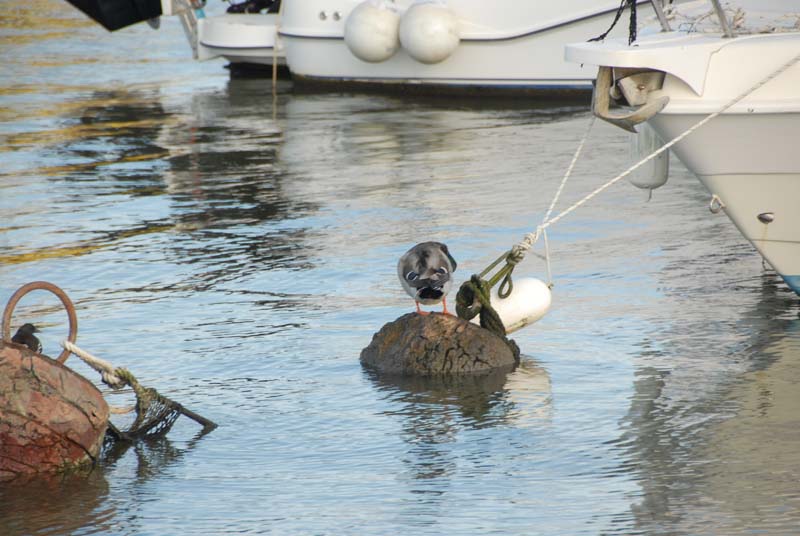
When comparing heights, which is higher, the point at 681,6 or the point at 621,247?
the point at 681,6

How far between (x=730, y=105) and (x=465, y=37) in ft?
38.7

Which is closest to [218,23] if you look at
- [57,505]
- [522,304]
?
[522,304]

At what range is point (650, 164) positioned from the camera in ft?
29.6

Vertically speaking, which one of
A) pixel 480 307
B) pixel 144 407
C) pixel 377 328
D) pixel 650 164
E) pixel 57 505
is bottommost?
pixel 377 328

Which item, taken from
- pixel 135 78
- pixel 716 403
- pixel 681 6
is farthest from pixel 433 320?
pixel 135 78

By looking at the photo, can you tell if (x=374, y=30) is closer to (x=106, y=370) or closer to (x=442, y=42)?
(x=442, y=42)

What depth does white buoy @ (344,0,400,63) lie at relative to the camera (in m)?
19.2

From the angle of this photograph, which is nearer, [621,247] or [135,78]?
[621,247]

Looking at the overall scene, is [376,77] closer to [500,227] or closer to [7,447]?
[500,227]

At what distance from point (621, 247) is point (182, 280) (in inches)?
116

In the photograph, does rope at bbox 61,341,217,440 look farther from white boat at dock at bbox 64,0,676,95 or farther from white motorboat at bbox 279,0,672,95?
white motorboat at bbox 279,0,672,95

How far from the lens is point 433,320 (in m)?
7.31

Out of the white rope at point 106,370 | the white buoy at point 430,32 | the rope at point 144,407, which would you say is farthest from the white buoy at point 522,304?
the white buoy at point 430,32

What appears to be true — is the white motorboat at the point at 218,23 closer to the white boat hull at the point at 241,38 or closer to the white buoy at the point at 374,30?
the white boat hull at the point at 241,38
